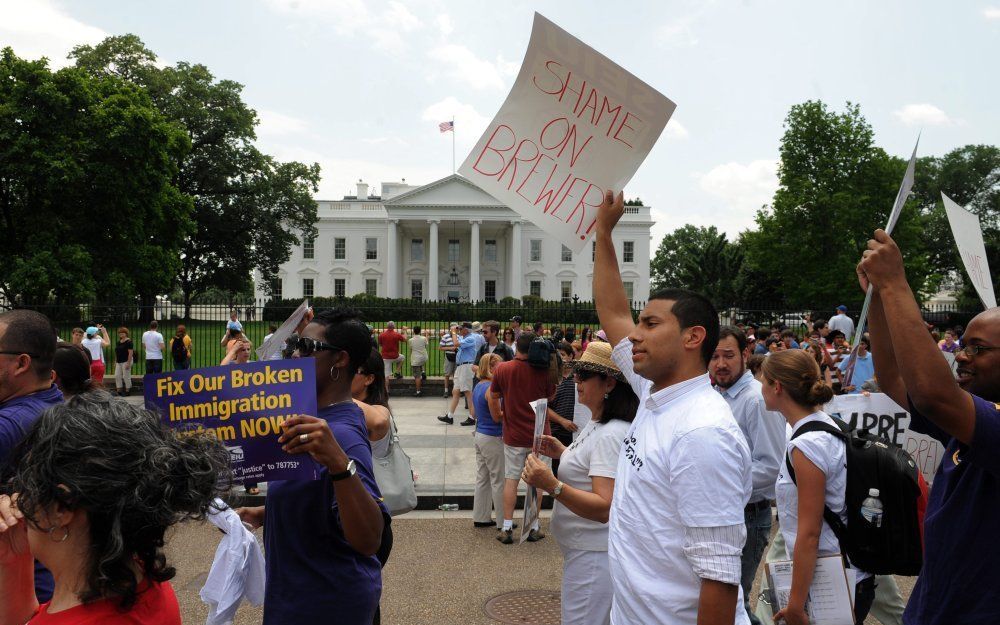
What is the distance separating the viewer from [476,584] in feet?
18.6

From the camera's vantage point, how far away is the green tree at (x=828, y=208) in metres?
40.4

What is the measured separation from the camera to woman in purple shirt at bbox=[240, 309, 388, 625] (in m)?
2.35

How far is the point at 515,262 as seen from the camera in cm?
6662

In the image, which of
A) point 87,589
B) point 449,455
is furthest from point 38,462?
point 449,455

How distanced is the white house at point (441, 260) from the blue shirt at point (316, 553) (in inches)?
2533

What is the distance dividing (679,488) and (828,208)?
43.2 metres

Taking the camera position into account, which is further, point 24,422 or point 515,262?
point 515,262

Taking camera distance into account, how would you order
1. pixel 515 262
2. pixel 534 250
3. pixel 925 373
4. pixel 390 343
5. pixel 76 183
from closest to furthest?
pixel 925 373 < pixel 390 343 < pixel 76 183 < pixel 515 262 < pixel 534 250

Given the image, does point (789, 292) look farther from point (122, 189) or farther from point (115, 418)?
point (115, 418)

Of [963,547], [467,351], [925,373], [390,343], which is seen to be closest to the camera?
[925,373]

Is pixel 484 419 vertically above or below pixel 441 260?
below

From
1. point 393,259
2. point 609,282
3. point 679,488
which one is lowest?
point 679,488

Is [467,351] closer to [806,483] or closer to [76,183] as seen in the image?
[806,483]

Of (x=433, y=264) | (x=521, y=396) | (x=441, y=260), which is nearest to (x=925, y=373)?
(x=521, y=396)
